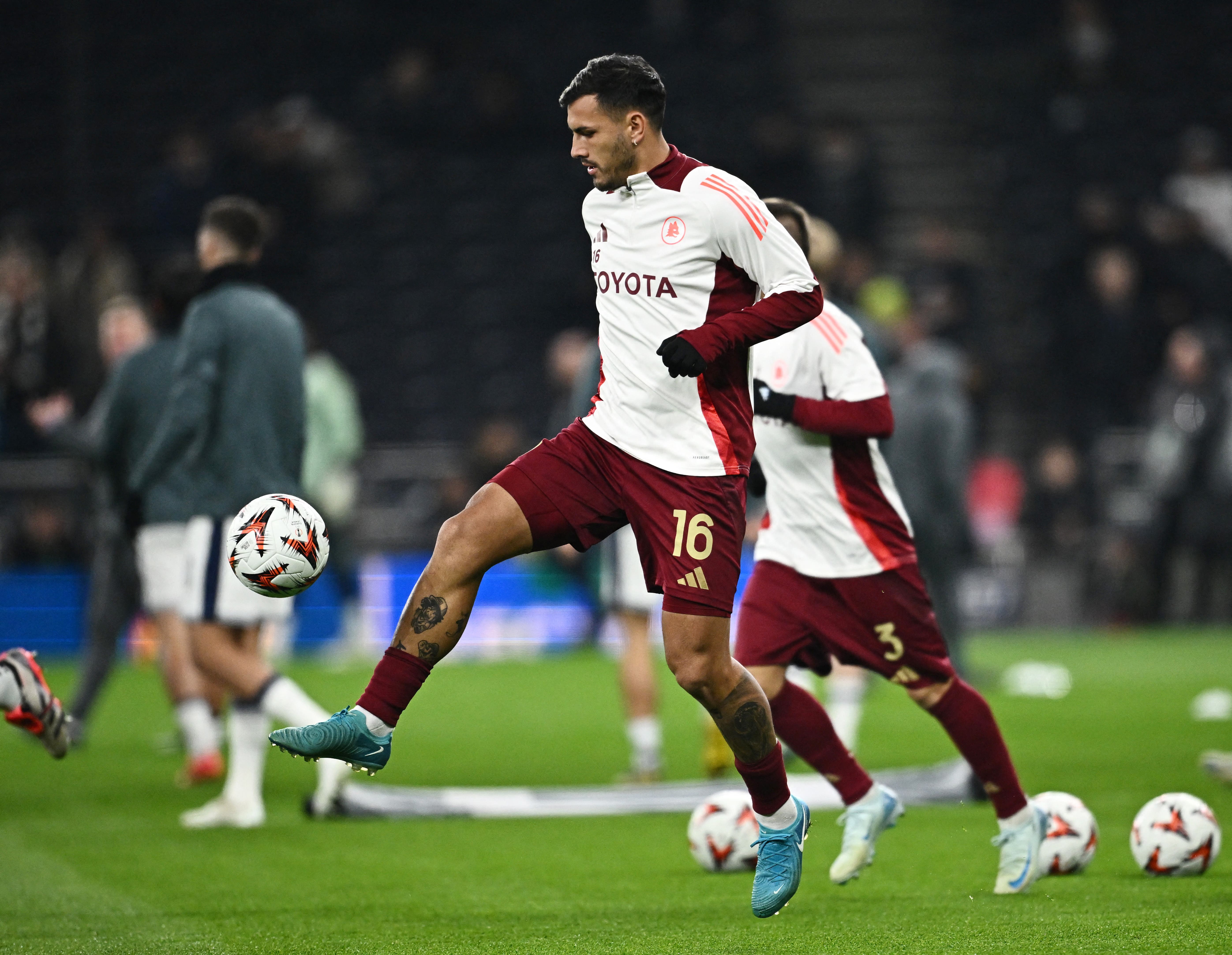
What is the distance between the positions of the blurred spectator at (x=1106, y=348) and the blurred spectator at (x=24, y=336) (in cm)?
997

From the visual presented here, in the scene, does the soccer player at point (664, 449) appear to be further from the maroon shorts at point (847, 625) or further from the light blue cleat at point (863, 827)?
the maroon shorts at point (847, 625)

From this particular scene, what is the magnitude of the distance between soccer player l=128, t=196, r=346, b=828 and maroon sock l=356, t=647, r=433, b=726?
238 cm

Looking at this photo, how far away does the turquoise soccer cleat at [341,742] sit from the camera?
472 cm

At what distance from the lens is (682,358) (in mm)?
4836

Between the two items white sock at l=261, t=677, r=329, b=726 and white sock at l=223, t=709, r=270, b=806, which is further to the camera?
white sock at l=223, t=709, r=270, b=806

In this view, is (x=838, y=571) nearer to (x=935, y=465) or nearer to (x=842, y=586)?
(x=842, y=586)

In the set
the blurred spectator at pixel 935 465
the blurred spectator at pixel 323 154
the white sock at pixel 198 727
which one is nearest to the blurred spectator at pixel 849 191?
the blurred spectator at pixel 323 154

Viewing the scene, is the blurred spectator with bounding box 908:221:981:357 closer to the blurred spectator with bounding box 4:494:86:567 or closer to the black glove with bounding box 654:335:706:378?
the blurred spectator with bounding box 4:494:86:567

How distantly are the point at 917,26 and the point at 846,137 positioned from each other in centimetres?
423

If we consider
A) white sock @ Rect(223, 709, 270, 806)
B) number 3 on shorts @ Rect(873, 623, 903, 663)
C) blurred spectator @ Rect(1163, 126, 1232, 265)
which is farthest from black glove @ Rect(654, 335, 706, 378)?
blurred spectator @ Rect(1163, 126, 1232, 265)

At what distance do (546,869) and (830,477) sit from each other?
1748mm

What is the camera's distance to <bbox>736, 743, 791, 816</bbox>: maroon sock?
17.0 ft

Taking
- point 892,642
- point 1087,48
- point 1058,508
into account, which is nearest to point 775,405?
point 892,642

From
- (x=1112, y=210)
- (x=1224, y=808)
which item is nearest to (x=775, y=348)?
(x=1224, y=808)
